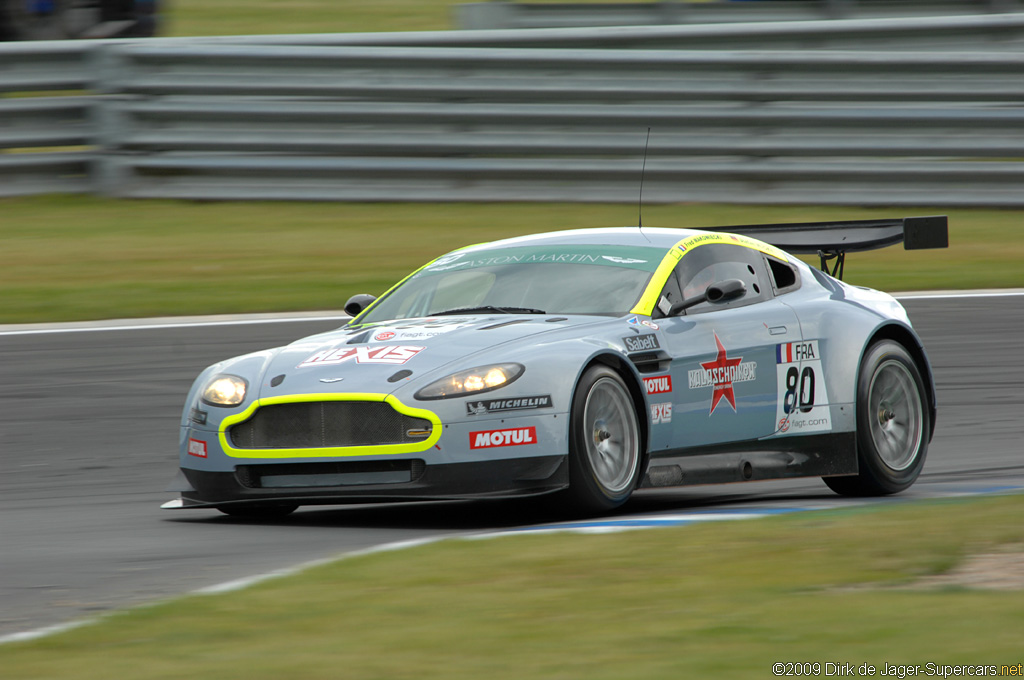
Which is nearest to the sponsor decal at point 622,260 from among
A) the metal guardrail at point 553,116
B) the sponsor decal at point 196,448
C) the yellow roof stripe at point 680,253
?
the yellow roof stripe at point 680,253

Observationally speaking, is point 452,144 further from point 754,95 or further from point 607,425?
point 607,425

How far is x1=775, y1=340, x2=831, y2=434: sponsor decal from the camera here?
25.6 ft

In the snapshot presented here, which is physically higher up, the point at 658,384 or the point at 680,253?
the point at 680,253

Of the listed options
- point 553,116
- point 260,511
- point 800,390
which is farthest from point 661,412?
point 553,116

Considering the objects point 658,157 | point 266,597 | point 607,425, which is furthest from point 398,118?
point 266,597

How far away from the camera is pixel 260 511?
7.39 meters

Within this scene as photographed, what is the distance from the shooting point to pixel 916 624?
4160mm

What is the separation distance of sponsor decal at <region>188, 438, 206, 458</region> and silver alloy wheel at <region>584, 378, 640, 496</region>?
1.67 meters

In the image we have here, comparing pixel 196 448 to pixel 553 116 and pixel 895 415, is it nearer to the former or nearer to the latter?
pixel 895 415

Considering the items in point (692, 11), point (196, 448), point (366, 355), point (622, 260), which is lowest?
point (196, 448)

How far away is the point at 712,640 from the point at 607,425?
2705mm

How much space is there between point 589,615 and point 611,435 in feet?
7.86

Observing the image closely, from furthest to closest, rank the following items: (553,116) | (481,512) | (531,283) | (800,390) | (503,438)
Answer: (553,116), (800,390), (531,283), (481,512), (503,438)

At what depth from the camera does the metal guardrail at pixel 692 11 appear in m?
20.2
